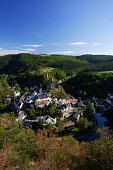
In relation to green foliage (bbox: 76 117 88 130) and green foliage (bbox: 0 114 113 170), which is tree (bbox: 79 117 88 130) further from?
green foliage (bbox: 0 114 113 170)

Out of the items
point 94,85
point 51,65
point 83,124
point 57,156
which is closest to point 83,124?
point 83,124

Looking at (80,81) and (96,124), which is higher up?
(80,81)

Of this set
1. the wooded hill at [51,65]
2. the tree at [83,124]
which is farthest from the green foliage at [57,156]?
the wooded hill at [51,65]

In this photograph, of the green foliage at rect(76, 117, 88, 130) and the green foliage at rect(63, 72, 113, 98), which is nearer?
→ the green foliage at rect(76, 117, 88, 130)

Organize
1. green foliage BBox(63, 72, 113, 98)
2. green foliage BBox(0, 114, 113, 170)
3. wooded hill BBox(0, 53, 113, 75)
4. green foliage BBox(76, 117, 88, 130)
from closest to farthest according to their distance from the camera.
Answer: green foliage BBox(0, 114, 113, 170)
green foliage BBox(76, 117, 88, 130)
green foliage BBox(63, 72, 113, 98)
wooded hill BBox(0, 53, 113, 75)

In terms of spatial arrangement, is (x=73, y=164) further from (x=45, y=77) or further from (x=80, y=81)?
(x=80, y=81)

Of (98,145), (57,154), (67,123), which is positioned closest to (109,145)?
(98,145)

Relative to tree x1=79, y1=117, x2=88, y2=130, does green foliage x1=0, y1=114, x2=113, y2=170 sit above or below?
above

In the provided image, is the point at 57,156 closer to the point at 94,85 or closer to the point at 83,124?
the point at 83,124

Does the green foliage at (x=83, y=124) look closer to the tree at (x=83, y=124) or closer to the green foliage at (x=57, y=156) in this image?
the tree at (x=83, y=124)

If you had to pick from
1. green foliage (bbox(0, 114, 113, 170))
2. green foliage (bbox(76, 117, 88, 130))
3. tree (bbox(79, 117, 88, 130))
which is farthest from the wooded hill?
green foliage (bbox(0, 114, 113, 170))

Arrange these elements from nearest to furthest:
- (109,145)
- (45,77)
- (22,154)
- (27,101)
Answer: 1. (109,145)
2. (22,154)
3. (27,101)
4. (45,77)
